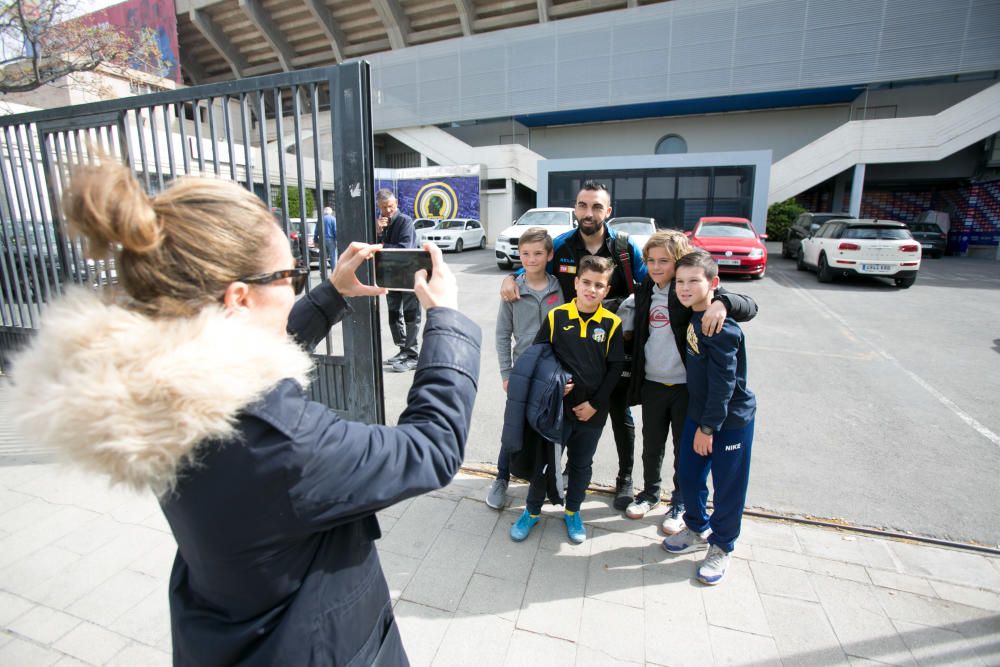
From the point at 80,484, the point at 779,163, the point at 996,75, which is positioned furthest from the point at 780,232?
the point at 80,484

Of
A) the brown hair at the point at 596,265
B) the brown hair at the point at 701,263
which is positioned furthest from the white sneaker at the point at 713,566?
the brown hair at the point at 596,265

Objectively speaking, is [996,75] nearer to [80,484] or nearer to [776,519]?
[776,519]

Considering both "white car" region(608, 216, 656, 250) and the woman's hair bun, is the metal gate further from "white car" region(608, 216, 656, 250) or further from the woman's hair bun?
"white car" region(608, 216, 656, 250)

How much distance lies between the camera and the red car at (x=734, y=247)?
11727mm

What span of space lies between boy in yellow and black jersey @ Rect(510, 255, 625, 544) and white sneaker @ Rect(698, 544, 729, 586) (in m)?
0.63

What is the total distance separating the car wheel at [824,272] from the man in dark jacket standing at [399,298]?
409 inches

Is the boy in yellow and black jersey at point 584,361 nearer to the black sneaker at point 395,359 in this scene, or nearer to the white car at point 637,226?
the black sneaker at point 395,359

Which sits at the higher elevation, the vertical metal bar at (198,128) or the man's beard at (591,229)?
the vertical metal bar at (198,128)

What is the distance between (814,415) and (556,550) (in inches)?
127

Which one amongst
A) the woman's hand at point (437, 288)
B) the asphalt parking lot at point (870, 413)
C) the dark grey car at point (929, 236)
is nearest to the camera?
the woman's hand at point (437, 288)

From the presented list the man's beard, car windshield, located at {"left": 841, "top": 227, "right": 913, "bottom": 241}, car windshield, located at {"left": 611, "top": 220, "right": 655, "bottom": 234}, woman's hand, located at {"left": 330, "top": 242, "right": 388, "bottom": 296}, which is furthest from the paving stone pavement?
car windshield, located at {"left": 841, "top": 227, "right": 913, "bottom": 241}

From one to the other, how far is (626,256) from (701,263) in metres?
0.74

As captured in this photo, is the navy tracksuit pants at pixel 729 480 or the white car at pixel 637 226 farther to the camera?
the white car at pixel 637 226

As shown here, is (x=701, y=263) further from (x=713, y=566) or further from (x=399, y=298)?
(x=399, y=298)
